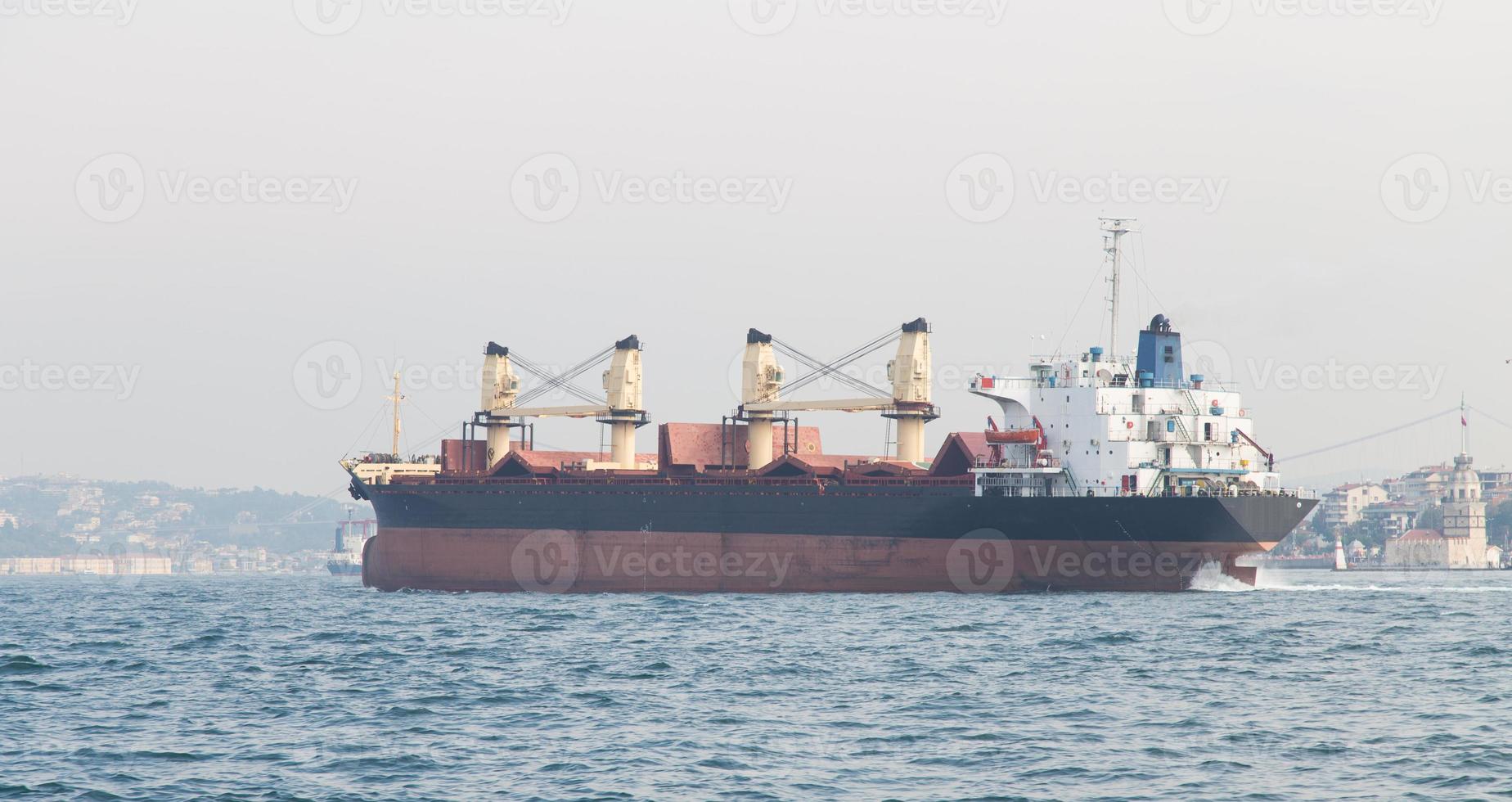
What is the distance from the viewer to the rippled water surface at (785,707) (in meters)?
19.2

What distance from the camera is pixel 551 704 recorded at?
25.4 m

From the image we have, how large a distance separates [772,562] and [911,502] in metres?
5.75

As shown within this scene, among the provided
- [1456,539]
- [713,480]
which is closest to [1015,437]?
[713,480]

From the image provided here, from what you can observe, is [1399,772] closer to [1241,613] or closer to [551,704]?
[551,704]

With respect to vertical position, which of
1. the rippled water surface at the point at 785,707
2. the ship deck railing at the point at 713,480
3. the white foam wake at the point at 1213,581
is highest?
the ship deck railing at the point at 713,480

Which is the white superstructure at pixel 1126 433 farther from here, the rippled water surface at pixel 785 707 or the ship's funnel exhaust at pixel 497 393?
the ship's funnel exhaust at pixel 497 393

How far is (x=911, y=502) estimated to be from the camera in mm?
50188

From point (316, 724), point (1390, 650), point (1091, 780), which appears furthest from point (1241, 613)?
point (316, 724)

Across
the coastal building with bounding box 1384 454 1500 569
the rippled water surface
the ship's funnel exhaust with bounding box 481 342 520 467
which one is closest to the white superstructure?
the rippled water surface

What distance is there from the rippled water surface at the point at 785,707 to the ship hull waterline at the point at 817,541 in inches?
206

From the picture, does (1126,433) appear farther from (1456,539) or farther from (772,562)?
(1456,539)

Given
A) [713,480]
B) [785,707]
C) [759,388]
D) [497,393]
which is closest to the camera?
[785,707]

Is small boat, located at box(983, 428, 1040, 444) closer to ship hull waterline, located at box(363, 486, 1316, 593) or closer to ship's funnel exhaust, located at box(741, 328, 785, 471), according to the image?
ship hull waterline, located at box(363, 486, 1316, 593)

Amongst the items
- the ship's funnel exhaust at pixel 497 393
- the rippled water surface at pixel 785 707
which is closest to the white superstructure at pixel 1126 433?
the rippled water surface at pixel 785 707
